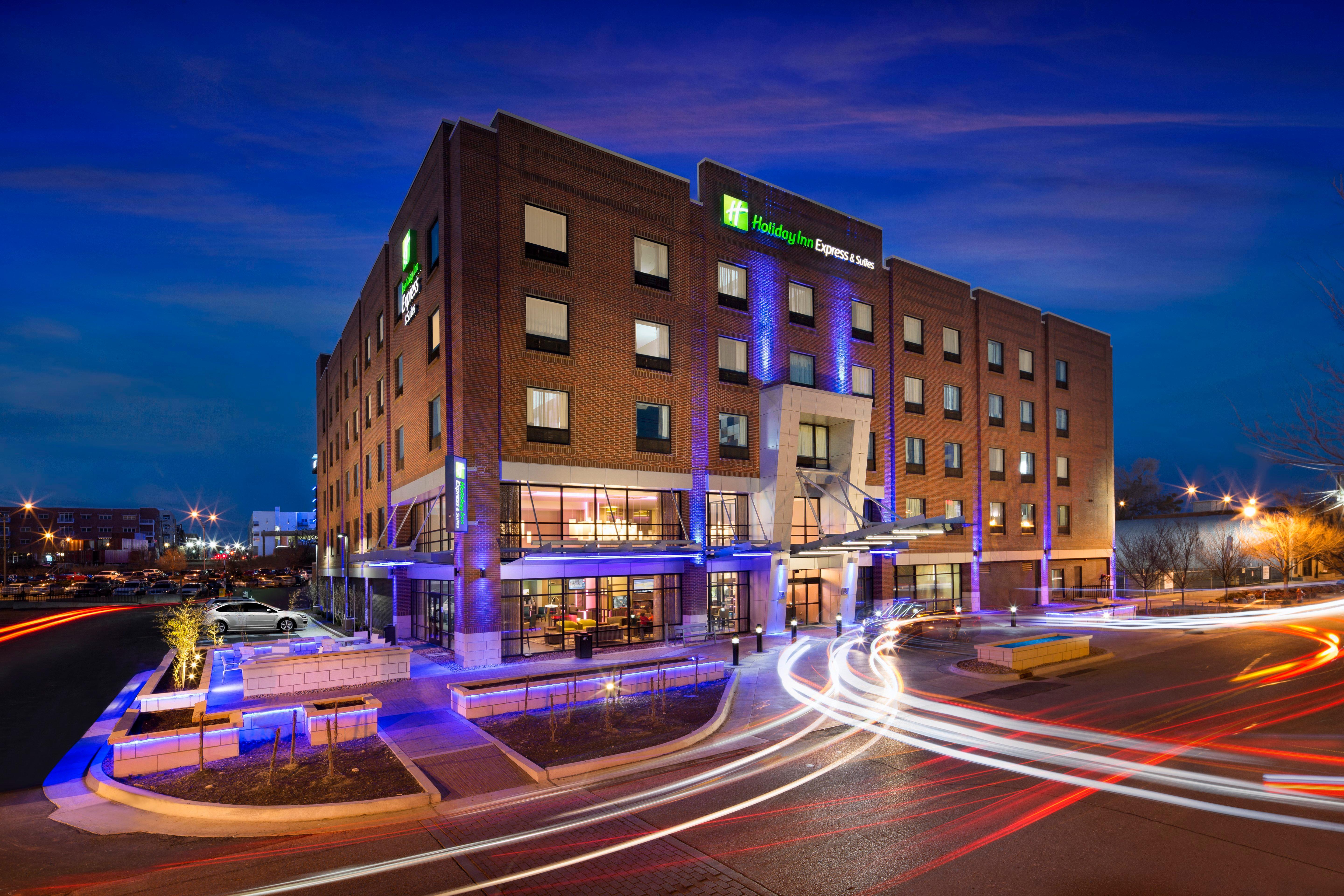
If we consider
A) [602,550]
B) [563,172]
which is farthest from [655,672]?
[563,172]

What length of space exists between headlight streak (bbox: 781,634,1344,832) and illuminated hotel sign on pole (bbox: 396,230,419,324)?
21760 millimetres

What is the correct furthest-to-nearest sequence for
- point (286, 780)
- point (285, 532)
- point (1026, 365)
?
point (285, 532), point (1026, 365), point (286, 780)

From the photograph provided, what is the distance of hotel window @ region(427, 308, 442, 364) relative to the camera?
1092 inches

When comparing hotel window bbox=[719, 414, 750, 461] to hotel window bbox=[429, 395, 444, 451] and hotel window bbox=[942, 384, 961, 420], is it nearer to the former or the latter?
hotel window bbox=[429, 395, 444, 451]

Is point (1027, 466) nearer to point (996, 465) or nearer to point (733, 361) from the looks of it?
point (996, 465)

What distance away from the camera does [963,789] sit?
36.6 feet

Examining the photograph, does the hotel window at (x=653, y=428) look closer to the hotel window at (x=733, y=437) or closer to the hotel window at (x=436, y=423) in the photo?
the hotel window at (x=733, y=437)

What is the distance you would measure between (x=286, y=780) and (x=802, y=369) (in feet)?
93.1

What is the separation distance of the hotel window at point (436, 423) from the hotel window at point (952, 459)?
29.3m

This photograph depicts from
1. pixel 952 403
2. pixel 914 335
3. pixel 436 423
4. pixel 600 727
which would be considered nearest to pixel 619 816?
pixel 600 727

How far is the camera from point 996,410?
4659 cm

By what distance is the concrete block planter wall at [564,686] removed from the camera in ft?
54.3

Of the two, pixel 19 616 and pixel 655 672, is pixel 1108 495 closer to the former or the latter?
pixel 655 672

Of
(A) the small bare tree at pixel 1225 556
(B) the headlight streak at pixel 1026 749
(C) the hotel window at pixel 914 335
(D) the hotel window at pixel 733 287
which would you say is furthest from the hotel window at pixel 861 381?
(A) the small bare tree at pixel 1225 556
